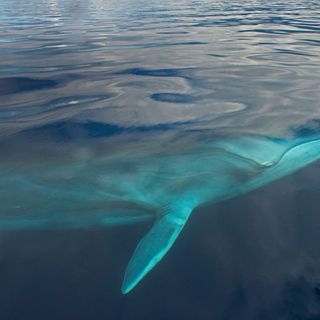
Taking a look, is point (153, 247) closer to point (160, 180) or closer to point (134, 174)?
point (160, 180)

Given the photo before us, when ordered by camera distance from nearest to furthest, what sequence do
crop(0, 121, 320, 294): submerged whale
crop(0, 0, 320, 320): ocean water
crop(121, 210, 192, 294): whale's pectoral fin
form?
crop(0, 0, 320, 320): ocean water < crop(121, 210, 192, 294): whale's pectoral fin < crop(0, 121, 320, 294): submerged whale

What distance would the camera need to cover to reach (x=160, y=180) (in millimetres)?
4066

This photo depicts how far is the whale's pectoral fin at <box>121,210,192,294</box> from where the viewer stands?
2.60m

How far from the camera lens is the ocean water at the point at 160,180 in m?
2.48

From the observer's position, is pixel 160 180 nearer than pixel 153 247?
No

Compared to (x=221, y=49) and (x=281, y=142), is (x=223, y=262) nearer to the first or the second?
(x=281, y=142)

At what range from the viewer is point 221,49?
10836mm

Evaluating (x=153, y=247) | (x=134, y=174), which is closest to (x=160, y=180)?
(x=134, y=174)

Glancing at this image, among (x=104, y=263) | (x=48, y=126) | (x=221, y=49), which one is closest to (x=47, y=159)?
(x=48, y=126)

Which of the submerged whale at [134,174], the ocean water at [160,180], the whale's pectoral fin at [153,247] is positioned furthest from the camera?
the submerged whale at [134,174]

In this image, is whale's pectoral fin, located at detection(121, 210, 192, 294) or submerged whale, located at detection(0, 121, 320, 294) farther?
submerged whale, located at detection(0, 121, 320, 294)

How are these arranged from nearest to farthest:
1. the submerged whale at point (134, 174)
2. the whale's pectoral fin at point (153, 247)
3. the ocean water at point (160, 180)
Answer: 1. the ocean water at point (160, 180)
2. the whale's pectoral fin at point (153, 247)
3. the submerged whale at point (134, 174)

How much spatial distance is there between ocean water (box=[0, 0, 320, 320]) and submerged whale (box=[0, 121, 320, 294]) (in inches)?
1.5

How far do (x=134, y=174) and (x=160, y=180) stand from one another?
307 millimetres
